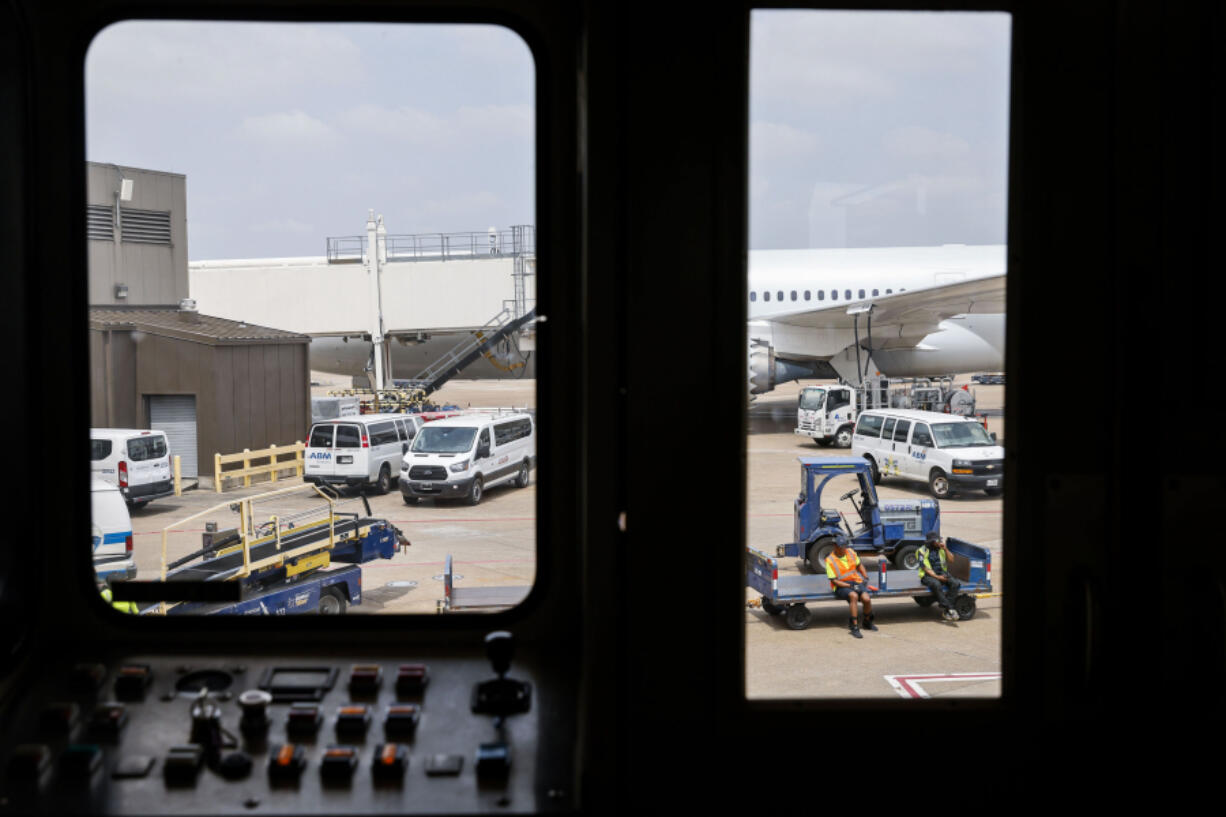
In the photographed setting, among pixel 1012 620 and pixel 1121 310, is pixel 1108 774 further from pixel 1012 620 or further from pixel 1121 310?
pixel 1121 310

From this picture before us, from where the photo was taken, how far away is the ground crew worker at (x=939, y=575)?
8.39 feet

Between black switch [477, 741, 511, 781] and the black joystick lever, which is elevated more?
the black joystick lever

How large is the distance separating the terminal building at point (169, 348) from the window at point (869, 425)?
7.05ft

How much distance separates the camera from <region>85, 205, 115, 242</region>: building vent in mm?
1612

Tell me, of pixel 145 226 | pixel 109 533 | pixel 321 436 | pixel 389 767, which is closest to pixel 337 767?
pixel 389 767

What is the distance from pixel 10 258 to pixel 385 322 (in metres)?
0.81

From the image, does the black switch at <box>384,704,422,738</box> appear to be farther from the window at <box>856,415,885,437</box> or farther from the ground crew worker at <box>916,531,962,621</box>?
the window at <box>856,415,885,437</box>

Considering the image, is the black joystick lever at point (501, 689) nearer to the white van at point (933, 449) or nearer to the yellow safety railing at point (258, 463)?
the white van at point (933, 449)

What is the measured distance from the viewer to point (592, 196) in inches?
51.3

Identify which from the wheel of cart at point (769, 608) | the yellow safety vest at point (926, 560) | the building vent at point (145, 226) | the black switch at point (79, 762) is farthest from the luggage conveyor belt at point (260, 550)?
the yellow safety vest at point (926, 560)

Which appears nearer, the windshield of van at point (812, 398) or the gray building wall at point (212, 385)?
the gray building wall at point (212, 385)

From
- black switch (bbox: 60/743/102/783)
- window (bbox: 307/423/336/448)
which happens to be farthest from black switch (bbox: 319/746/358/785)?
window (bbox: 307/423/336/448)

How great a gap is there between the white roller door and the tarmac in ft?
0.21

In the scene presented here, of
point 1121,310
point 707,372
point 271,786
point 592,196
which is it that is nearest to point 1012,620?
point 1121,310
